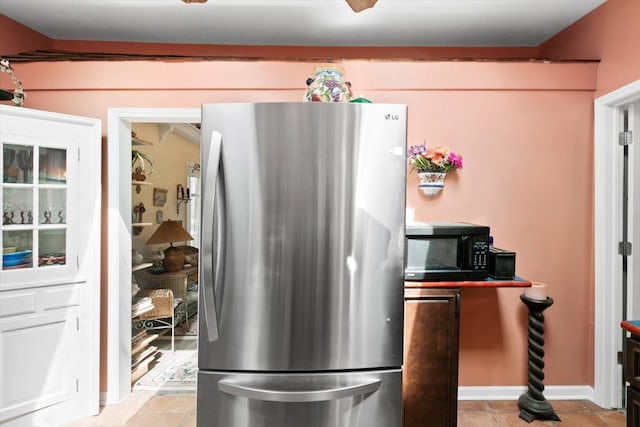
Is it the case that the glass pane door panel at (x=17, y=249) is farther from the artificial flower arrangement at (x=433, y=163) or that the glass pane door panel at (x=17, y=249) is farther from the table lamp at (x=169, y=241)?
the artificial flower arrangement at (x=433, y=163)

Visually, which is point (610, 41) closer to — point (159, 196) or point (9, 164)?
point (9, 164)

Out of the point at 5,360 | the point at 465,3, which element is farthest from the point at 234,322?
the point at 465,3

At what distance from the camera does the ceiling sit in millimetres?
2361

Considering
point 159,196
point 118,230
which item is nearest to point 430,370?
point 118,230

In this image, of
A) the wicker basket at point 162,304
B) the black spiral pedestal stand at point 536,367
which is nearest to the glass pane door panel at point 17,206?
the wicker basket at point 162,304

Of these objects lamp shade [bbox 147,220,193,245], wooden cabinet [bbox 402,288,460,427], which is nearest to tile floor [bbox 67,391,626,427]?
wooden cabinet [bbox 402,288,460,427]

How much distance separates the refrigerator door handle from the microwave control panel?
4.37 feet

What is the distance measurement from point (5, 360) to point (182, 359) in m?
1.38

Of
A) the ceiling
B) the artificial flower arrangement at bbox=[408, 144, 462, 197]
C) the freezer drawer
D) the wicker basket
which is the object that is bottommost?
the wicker basket

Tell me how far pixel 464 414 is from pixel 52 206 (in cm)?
293

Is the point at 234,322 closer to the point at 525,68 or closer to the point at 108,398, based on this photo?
the point at 108,398

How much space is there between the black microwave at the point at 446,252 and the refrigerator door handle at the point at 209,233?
1035 millimetres

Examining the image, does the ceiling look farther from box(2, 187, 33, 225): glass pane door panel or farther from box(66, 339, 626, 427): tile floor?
box(66, 339, 626, 427): tile floor

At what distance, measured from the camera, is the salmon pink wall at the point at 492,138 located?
2438 mm
